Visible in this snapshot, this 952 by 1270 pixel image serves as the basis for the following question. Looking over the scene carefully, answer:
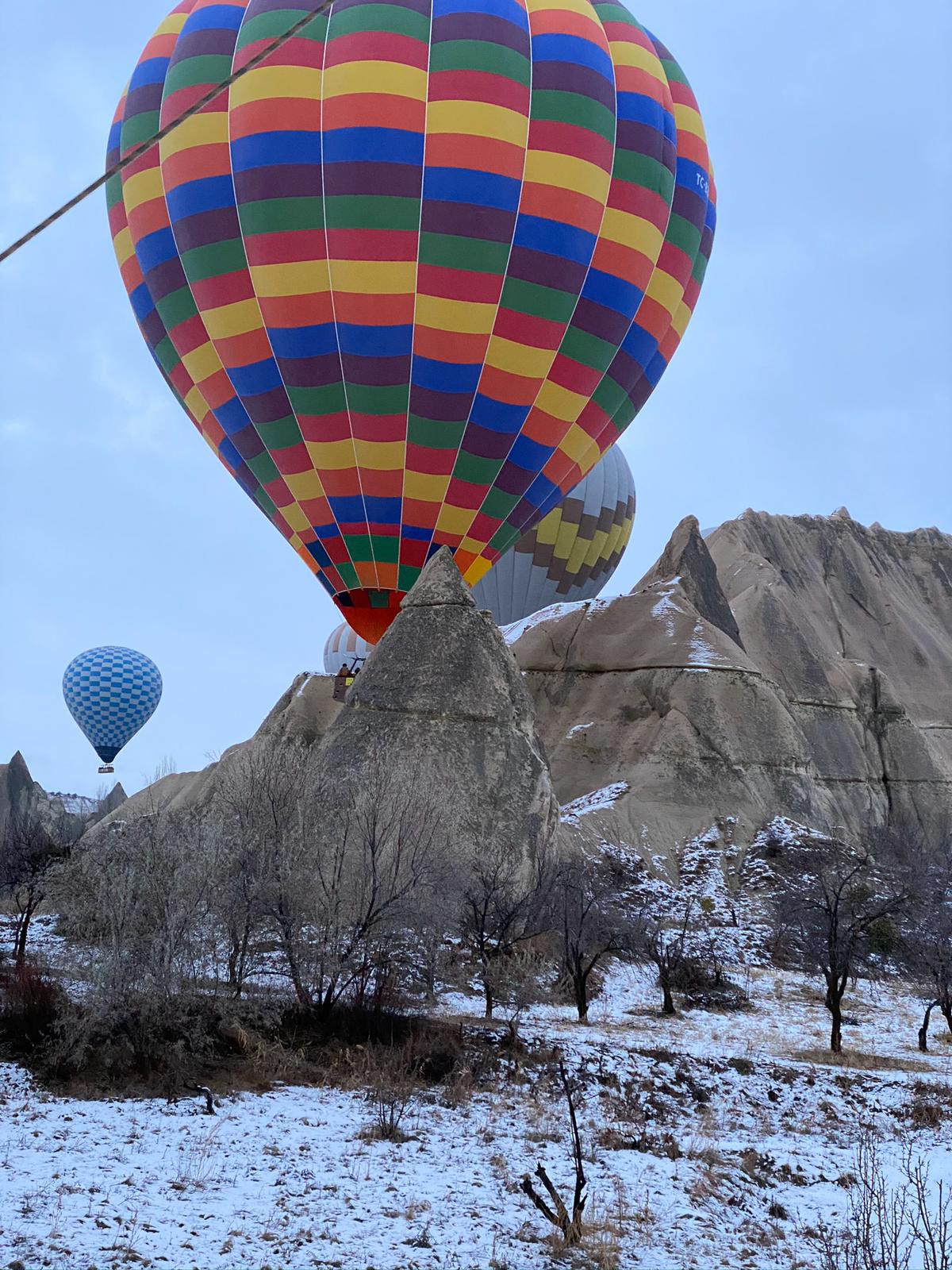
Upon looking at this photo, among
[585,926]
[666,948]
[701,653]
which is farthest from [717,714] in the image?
[585,926]

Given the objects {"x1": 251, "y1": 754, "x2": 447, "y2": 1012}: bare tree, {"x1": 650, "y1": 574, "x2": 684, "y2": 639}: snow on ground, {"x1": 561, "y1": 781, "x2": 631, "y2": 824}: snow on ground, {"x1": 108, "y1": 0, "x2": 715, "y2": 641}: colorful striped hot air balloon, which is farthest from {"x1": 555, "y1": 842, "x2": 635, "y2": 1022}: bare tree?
{"x1": 650, "y1": 574, "x2": 684, "y2": 639}: snow on ground

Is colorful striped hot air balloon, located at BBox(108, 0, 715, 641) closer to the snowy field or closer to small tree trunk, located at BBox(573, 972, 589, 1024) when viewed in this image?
small tree trunk, located at BBox(573, 972, 589, 1024)

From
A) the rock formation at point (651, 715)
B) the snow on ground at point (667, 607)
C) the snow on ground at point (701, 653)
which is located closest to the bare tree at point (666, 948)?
the rock formation at point (651, 715)

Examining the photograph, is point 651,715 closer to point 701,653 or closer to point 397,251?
point 701,653

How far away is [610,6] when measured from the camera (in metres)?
23.0

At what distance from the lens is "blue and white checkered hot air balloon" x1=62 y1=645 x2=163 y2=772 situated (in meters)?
49.6

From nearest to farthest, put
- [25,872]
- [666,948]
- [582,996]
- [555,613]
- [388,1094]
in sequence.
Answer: [388,1094] → [582,996] → [666,948] → [25,872] → [555,613]

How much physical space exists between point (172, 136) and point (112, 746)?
3355 cm

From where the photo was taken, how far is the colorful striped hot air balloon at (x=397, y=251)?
1992cm

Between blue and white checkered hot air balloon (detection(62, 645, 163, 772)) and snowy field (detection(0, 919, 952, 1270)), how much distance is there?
127 ft

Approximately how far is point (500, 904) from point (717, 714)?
12212 millimetres

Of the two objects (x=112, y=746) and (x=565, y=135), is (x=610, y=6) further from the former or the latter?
(x=112, y=746)

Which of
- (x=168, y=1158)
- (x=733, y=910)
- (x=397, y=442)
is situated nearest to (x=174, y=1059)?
(x=168, y=1158)

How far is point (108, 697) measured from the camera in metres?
49.4
